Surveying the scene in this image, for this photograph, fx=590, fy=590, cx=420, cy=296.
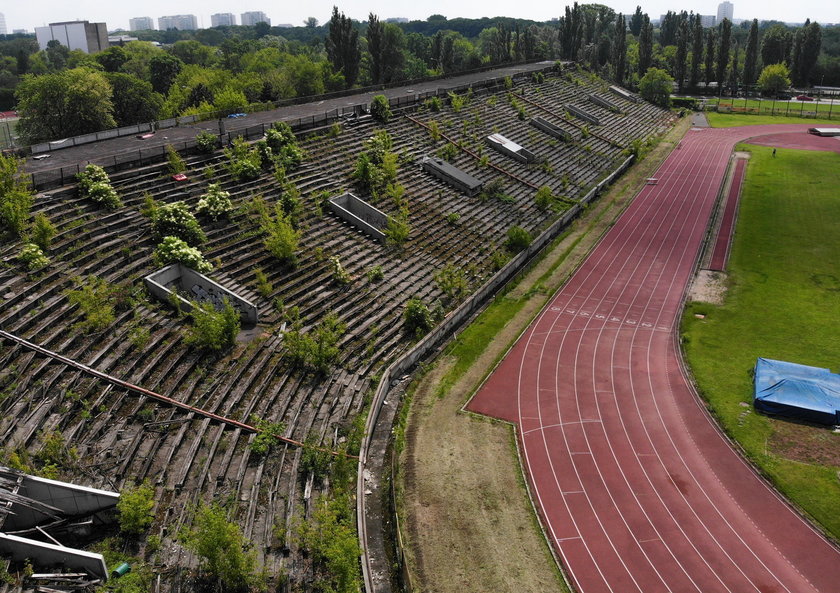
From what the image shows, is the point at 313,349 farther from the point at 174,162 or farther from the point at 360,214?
the point at 174,162

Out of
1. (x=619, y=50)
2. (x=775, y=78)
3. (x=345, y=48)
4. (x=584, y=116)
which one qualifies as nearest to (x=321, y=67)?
(x=345, y=48)

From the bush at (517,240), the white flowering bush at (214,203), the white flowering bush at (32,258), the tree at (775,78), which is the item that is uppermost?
the tree at (775,78)

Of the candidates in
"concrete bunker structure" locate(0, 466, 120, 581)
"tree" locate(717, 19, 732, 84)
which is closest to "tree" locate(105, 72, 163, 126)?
"concrete bunker structure" locate(0, 466, 120, 581)

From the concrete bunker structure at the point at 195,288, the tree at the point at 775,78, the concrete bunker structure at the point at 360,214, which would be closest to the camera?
the concrete bunker structure at the point at 195,288

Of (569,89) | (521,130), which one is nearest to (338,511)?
(521,130)

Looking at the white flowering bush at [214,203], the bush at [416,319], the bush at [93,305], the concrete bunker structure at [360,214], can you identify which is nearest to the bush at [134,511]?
the bush at [93,305]

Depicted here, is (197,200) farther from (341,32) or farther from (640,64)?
(640,64)

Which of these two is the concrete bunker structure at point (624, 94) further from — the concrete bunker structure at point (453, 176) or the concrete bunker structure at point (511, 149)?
the concrete bunker structure at point (453, 176)
